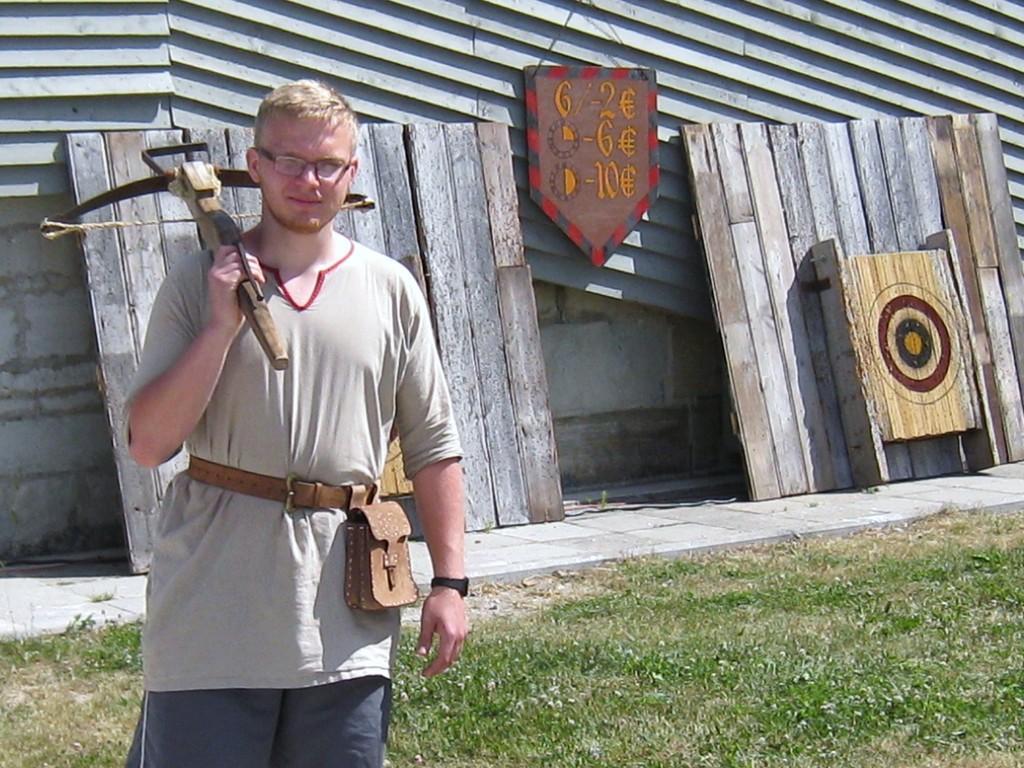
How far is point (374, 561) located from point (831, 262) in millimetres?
6575

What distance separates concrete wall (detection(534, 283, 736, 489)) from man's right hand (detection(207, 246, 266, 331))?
6.33m

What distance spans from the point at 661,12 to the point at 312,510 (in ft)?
22.5

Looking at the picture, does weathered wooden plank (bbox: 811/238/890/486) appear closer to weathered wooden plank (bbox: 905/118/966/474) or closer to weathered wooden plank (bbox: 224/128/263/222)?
weathered wooden plank (bbox: 905/118/966/474)

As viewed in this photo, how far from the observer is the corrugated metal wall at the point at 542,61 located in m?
7.75

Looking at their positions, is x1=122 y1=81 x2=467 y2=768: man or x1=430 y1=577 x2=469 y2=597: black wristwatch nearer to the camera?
x1=122 y1=81 x2=467 y2=768: man

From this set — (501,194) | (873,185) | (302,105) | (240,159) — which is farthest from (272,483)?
(873,185)

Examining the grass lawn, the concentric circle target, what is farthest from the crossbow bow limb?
the concentric circle target

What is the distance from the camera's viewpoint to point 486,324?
8.42m

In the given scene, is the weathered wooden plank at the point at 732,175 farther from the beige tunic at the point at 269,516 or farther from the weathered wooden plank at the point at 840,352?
the beige tunic at the point at 269,516

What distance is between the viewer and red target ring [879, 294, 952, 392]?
929cm

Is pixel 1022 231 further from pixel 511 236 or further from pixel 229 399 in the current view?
pixel 229 399

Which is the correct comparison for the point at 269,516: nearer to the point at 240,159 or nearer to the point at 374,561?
the point at 374,561

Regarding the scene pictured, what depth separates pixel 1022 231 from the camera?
1067cm

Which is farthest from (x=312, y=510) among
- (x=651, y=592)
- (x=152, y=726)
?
(x=651, y=592)
